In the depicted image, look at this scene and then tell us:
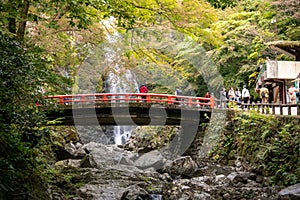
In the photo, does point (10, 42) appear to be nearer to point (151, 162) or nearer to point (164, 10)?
point (164, 10)

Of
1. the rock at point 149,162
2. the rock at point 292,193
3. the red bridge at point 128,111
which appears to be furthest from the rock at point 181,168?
the rock at point 292,193

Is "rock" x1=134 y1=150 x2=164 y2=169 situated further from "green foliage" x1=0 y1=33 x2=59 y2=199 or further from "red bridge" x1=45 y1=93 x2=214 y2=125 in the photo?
"green foliage" x1=0 y1=33 x2=59 y2=199

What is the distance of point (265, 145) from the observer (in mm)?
11703

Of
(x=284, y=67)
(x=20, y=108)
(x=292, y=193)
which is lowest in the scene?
(x=292, y=193)

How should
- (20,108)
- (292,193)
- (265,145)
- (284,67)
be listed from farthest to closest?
1. (284,67)
2. (265,145)
3. (292,193)
4. (20,108)

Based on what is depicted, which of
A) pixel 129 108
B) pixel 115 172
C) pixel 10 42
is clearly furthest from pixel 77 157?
pixel 10 42

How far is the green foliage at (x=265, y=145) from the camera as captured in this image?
1009 cm

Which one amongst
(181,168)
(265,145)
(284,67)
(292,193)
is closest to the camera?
(292,193)

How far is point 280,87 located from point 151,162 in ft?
25.7

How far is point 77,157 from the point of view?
1620 centimetres

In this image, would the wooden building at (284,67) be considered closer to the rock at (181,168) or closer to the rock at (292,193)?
the rock at (181,168)

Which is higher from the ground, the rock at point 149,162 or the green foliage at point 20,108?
the green foliage at point 20,108

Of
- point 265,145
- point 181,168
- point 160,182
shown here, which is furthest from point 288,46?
point 160,182

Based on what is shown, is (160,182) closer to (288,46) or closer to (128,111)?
(128,111)
